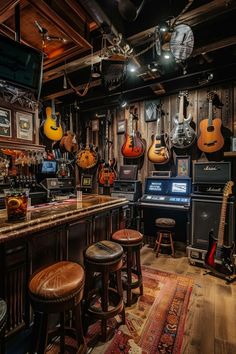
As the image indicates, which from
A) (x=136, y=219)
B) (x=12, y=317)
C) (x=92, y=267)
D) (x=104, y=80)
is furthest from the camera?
(x=136, y=219)

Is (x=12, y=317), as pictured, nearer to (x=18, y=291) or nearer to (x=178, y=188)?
(x=18, y=291)

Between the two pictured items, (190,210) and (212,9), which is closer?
(212,9)

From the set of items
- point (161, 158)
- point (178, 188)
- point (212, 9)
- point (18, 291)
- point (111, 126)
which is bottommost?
point (18, 291)

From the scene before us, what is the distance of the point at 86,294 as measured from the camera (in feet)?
6.07

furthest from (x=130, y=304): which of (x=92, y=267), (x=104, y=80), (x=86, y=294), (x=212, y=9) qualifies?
(x=212, y=9)

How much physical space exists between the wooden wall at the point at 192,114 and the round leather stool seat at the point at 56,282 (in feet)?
10.6

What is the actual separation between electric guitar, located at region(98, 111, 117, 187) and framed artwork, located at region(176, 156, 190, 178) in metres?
1.51

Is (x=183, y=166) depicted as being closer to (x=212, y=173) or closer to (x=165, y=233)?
(x=212, y=173)

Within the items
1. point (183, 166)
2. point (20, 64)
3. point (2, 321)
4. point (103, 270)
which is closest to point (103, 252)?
point (103, 270)

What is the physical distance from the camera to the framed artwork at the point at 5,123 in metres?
2.52

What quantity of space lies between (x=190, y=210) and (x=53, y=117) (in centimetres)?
355

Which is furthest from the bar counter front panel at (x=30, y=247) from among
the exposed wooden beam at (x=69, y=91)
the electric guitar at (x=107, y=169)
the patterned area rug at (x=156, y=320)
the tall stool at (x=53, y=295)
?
the exposed wooden beam at (x=69, y=91)

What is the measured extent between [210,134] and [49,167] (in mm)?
3173

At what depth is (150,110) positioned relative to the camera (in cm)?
427
